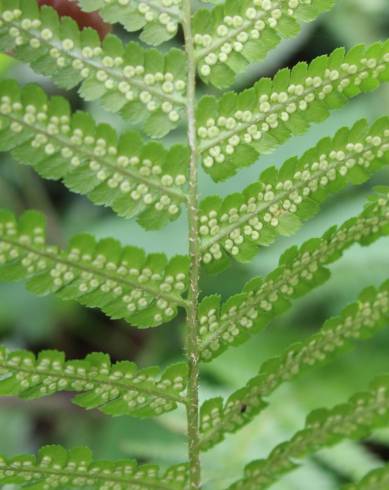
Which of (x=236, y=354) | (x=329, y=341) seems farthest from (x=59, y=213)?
(x=329, y=341)

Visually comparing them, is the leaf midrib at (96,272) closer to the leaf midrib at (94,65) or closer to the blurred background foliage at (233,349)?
the leaf midrib at (94,65)

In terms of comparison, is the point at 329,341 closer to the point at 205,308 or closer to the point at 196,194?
the point at 205,308

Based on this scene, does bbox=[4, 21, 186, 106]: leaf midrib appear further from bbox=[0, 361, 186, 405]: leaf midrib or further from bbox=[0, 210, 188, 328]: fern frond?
bbox=[0, 361, 186, 405]: leaf midrib

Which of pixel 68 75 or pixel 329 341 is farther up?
pixel 68 75

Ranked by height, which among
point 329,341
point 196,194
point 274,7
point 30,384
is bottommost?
point 30,384

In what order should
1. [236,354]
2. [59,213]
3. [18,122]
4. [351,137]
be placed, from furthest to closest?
1. [59,213]
2. [236,354]
3. [351,137]
4. [18,122]

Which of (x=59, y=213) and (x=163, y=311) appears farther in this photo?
(x=59, y=213)
